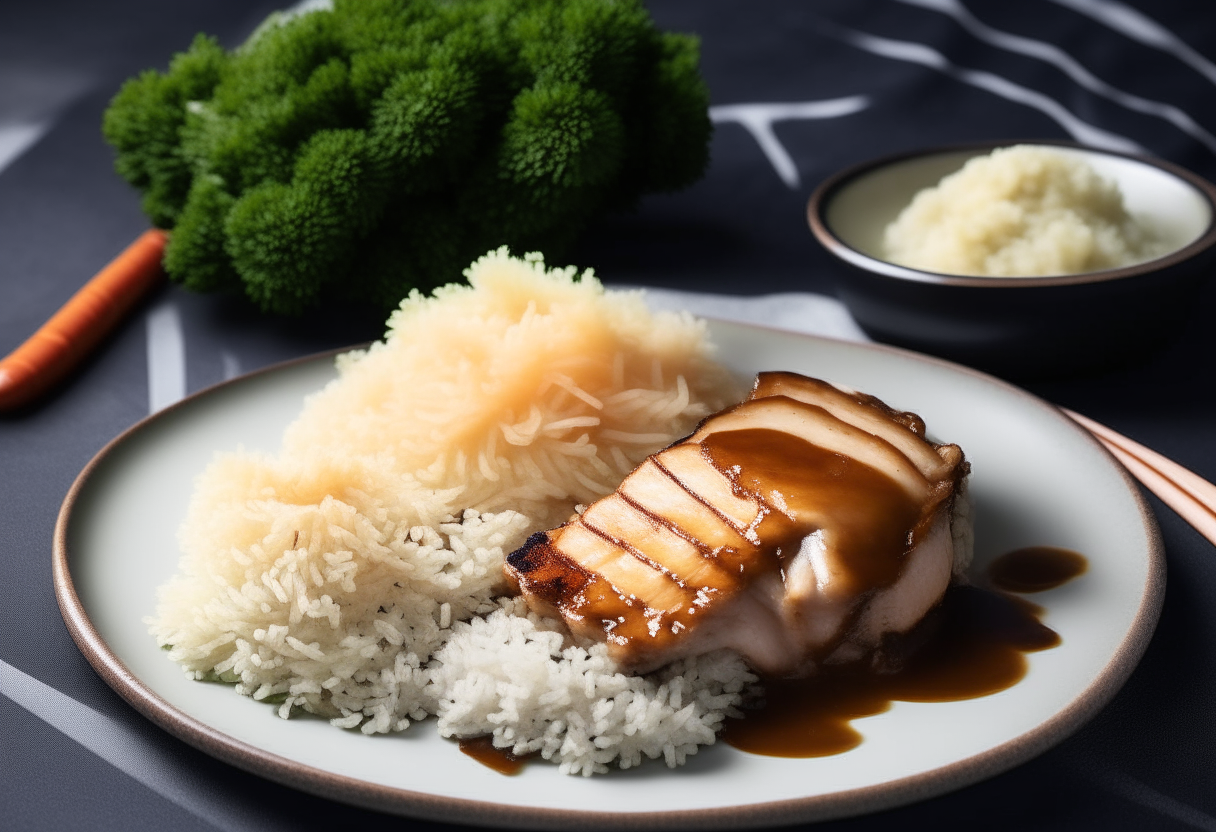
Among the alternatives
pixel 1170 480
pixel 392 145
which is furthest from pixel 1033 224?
pixel 392 145

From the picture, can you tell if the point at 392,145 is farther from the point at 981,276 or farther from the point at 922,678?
the point at 922,678

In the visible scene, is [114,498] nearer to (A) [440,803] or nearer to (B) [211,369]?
(B) [211,369]

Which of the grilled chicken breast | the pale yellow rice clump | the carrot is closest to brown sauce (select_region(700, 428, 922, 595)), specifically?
the grilled chicken breast

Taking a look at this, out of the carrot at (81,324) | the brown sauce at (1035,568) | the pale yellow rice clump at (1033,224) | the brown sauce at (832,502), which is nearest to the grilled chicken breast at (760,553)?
the brown sauce at (832,502)

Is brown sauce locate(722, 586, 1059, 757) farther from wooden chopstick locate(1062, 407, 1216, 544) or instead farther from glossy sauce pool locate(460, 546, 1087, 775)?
wooden chopstick locate(1062, 407, 1216, 544)

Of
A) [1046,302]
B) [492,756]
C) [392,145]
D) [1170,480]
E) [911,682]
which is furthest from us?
[392,145]

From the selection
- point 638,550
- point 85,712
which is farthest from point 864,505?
point 85,712

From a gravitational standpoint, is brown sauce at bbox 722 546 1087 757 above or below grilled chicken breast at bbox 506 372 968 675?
below
